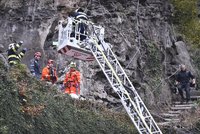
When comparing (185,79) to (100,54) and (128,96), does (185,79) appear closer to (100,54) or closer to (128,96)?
(100,54)

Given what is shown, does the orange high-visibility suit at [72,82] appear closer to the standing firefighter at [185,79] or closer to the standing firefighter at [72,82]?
the standing firefighter at [72,82]

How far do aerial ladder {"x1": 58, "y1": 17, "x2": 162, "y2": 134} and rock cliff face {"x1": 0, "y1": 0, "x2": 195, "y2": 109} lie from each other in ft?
10.2

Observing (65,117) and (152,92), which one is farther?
(152,92)

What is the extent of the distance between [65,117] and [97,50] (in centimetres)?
292

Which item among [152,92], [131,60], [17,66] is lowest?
[152,92]

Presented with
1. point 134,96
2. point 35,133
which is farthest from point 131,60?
point 35,133

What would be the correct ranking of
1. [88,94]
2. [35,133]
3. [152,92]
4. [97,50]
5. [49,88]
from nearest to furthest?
[35,133] < [49,88] < [97,50] < [88,94] < [152,92]

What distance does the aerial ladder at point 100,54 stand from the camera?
41.2 feet

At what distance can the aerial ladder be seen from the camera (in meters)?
12.6

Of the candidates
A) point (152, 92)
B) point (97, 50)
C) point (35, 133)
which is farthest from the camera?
point (152, 92)

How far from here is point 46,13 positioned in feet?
61.7

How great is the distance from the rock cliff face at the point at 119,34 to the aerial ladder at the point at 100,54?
311cm

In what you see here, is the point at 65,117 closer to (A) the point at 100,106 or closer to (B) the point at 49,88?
(B) the point at 49,88

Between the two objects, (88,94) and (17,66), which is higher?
(17,66)
